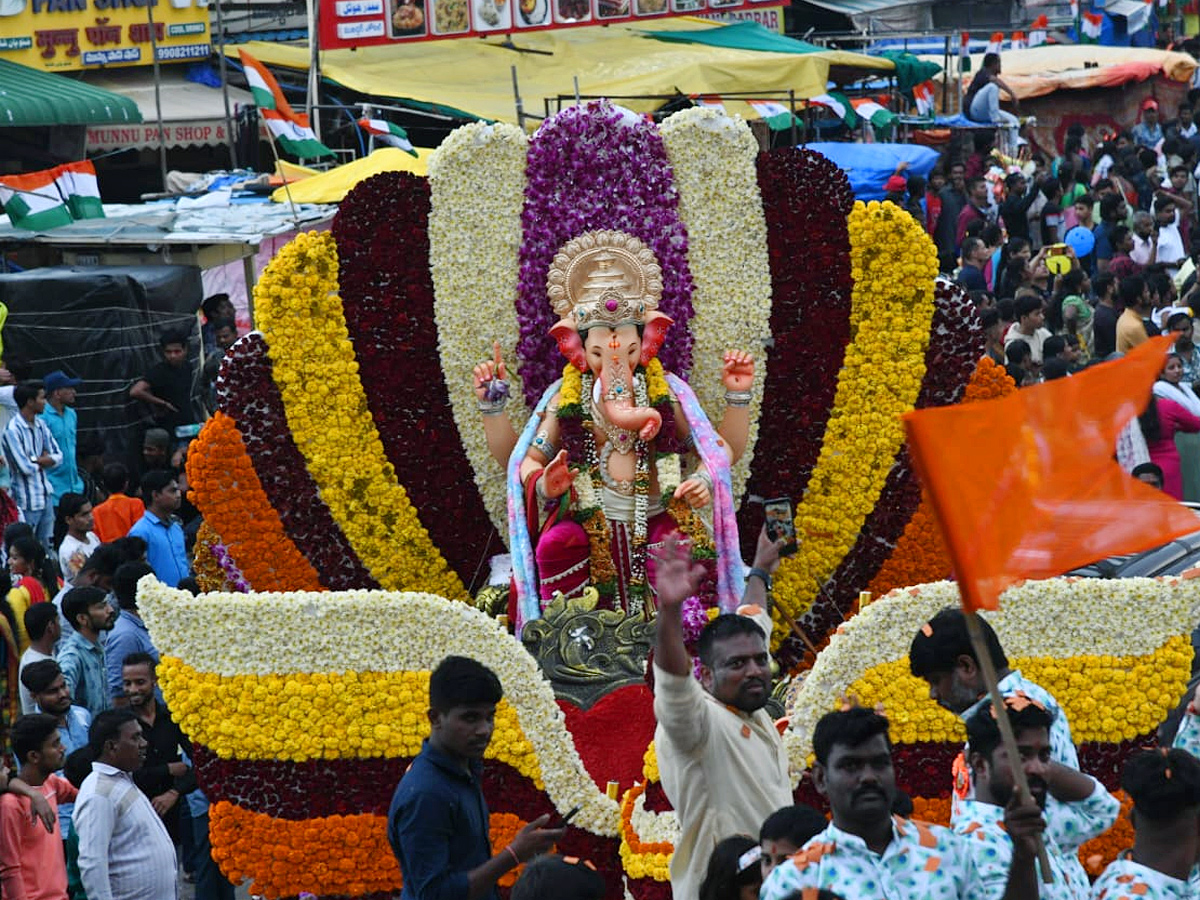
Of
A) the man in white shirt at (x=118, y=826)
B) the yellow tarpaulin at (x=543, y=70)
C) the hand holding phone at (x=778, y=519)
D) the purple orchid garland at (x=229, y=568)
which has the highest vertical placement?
the yellow tarpaulin at (x=543, y=70)

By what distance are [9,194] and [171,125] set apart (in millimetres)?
5170

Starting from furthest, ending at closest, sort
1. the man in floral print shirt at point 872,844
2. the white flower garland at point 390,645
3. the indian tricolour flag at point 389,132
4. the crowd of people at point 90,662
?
the indian tricolour flag at point 389,132
the white flower garland at point 390,645
the crowd of people at point 90,662
the man in floral print shirt at point 872,844

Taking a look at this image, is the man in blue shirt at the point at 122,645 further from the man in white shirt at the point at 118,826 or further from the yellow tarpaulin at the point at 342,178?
the yellow tarpaulin at the point at 342,178

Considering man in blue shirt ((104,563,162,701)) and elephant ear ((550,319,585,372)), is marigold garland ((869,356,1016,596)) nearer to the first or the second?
elephant ear ((550,319,585,372))

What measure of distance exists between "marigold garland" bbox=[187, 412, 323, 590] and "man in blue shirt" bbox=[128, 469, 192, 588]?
119cm

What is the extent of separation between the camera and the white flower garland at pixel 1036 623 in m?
7.35

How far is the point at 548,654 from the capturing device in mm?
8297

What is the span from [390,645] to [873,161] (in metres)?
10.7

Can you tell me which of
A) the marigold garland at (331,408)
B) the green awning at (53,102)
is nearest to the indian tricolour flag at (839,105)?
the green awning at (53,102)

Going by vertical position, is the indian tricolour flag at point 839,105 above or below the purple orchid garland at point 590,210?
below

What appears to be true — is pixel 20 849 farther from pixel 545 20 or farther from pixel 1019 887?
pixel 545 20

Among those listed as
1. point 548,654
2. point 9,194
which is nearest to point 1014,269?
point 9,194

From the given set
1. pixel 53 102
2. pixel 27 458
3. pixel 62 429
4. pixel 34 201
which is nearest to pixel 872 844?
pixel 27 458

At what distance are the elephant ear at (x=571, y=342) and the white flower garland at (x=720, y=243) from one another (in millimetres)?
603
